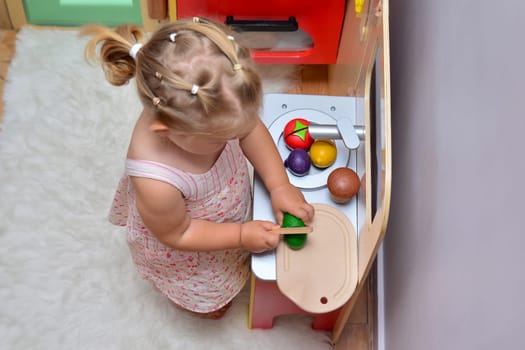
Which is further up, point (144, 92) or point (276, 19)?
point (144, 92)

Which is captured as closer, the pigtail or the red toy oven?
A: the pigtail

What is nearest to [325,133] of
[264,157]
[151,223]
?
[264,157]

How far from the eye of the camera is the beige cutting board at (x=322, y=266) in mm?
915

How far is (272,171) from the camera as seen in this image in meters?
0.97

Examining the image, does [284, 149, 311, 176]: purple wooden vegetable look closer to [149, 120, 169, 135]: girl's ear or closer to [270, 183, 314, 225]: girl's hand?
[270, 183, 314, 225]: girl's hand

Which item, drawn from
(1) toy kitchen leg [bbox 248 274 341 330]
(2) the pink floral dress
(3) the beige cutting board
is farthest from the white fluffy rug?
(3) the beige cutting board

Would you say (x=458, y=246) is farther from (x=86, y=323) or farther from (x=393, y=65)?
(x=86, y=323)

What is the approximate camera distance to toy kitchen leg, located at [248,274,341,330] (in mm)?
1036

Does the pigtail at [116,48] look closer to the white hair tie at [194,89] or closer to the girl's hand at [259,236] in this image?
the white hair tie at [194,89]

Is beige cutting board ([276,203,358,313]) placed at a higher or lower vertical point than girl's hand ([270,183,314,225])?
lower

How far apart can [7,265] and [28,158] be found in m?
0.25

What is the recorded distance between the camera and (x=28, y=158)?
136cm

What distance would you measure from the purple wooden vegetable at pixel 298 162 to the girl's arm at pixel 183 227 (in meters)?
0.11

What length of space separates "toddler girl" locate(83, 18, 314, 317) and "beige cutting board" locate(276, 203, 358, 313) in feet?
0.12
